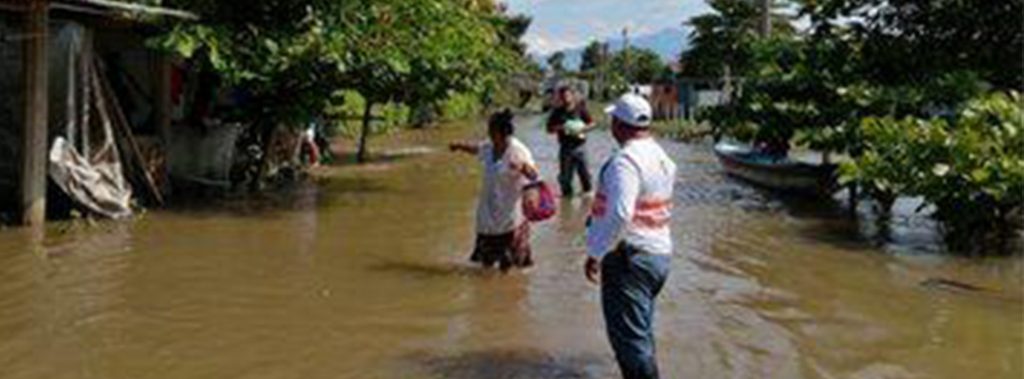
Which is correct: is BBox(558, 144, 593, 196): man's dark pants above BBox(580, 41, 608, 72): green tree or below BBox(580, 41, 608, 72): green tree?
below

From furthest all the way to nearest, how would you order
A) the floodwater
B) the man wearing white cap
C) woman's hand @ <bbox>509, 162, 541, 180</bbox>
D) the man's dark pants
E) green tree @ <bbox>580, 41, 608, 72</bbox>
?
1. green tree @ <bbox>580, 41, 608, 72</bbox>
2. the man's dark pants
3. woman's hand @ <bbox>509, 162, 541, 180</bbox>
4. the floodwater
5. the man wearing white cap

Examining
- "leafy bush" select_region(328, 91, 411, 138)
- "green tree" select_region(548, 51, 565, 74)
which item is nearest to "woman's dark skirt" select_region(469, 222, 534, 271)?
"leafy bush" select_region(328, 91, 411, 138)

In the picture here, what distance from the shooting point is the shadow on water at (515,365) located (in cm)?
769

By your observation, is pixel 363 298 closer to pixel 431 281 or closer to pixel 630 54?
pixel 431 281

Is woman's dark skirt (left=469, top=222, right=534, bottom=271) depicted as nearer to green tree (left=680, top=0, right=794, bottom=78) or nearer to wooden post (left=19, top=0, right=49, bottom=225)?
wooden post (left=19, top=0, right=49, bottom=225)

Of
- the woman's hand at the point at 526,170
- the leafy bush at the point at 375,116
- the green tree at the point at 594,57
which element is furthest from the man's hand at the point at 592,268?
the green tree at the point at 594,57

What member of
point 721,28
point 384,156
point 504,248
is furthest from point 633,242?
point 721,28

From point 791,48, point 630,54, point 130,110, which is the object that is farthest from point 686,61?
point 130,110

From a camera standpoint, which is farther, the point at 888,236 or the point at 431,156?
the point at 431,156

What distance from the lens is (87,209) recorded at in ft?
44.9

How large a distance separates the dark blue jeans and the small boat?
1097 centimetres

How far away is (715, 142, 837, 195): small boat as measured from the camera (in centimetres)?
1873

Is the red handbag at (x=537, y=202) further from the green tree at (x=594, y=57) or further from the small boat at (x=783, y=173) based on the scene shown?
the green tree at (x=594, y=57)

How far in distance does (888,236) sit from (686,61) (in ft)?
152
